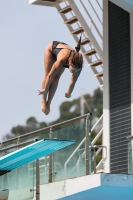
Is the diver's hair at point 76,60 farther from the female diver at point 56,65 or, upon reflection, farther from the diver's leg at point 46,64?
the diver's leg at point 46,64

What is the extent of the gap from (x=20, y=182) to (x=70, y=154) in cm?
117

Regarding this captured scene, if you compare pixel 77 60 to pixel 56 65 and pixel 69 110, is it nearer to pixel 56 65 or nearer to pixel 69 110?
pixel 56 65

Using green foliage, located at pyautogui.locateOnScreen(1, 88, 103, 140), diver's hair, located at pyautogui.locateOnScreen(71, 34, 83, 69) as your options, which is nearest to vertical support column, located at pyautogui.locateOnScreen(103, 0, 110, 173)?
diver's hair, located at pyautogui.locateOnScreen(71, 34, 83, 69)

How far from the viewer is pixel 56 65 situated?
38.7ft

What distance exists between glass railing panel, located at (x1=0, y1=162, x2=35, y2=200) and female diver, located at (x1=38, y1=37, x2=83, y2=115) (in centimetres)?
369

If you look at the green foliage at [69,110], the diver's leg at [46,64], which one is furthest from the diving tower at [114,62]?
the green foliage at [69,110]

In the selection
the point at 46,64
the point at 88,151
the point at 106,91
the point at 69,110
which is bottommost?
the point at 88,151

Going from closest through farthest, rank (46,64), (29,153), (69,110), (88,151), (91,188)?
(46,64) → (29,153) → (91,188) → (88,151) → (69,110)

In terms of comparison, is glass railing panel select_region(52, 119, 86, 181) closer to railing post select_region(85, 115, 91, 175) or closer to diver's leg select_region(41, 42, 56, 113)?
railing post select_region(85, 115, 91, 175)

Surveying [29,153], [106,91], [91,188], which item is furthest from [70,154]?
[106,91]

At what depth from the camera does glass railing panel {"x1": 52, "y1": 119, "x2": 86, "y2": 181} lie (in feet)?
51.5

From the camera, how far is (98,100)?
4208 inches

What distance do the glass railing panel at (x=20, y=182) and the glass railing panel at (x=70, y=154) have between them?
0.65 m

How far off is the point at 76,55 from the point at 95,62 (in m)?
9.79
